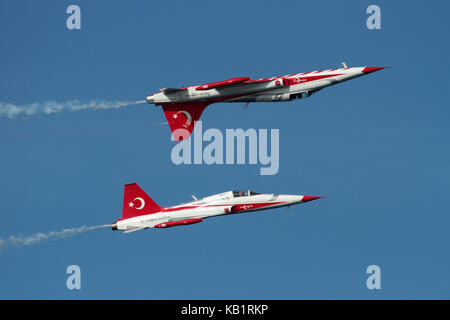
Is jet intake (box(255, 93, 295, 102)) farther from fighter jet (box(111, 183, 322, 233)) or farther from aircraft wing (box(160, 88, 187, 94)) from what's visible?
fighter jet (box(111, 183, 322, 233))

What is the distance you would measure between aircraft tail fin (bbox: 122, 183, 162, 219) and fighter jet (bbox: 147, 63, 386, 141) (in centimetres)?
414

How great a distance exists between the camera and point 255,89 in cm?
6197

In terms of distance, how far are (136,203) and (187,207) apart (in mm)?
2731

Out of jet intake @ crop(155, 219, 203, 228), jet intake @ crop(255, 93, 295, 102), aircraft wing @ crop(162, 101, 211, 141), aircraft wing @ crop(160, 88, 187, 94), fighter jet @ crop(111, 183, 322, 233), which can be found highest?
aircraft wing @ crop(160, 88, 187, 94)

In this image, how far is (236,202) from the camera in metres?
61.4

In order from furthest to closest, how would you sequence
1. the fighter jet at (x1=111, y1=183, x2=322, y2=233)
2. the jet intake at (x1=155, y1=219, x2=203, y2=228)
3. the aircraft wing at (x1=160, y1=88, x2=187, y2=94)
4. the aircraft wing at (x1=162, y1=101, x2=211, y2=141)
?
the aircraft wing at (x1=162, y1=101, x2=211, y2=141)
the aircraft wing at (x1=160, y1=88, x2=187, y2=94)
the fighter jet at (x1=111, y1=183, x2=322, y2=233)
the jet intake at (x1=155, y1=219, x2=203, y2=228)

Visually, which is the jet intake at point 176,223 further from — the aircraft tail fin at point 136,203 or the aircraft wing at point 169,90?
the aircraft wing at point 169,90

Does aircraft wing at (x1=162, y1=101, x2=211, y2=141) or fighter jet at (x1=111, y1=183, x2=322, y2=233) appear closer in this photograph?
fighter jet at (x1=111, y1=183, x2=322, y2=233)

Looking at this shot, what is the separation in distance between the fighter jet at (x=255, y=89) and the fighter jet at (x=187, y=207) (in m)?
4.54

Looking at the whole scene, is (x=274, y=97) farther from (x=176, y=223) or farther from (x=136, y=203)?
(x=136, y=203)

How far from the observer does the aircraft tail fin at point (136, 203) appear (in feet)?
202

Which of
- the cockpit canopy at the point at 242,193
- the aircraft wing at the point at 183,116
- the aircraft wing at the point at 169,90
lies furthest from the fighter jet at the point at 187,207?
the aircraft wing at the point at 169,90

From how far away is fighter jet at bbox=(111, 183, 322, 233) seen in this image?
200ft

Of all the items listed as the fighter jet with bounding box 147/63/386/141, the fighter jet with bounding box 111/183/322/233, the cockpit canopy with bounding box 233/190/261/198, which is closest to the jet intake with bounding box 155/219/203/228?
the fighter jet with bounding box 111/183/322/233
